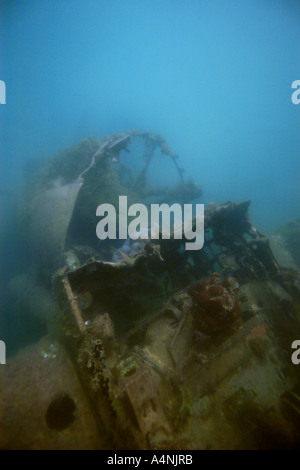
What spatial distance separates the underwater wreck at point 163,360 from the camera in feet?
8.48

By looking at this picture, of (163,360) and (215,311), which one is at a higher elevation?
(215,311)

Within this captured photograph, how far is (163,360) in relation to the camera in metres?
3.55

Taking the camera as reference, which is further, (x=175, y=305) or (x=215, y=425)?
(x=175, y=305)

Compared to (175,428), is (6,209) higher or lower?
higher

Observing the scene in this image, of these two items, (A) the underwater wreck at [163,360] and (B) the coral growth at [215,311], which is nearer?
(A) the underwater wreck at [163,360]

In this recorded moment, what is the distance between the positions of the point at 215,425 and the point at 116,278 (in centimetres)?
245

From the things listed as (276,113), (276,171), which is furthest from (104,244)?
(276,113)

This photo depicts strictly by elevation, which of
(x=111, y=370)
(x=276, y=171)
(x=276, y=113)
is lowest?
(x=111, y=370)

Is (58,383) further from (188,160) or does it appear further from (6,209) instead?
(188,160)

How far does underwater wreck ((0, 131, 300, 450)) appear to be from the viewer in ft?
8.48

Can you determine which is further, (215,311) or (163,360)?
(215,311)

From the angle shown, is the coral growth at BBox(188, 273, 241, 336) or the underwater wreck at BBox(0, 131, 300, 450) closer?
the underwater wreck at BBox(0, 131, 300, 450)
